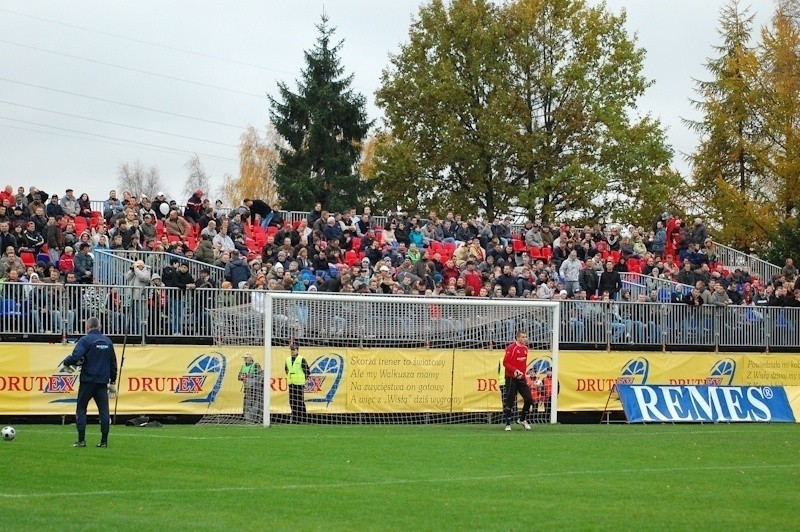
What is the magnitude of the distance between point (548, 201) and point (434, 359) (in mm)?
29079

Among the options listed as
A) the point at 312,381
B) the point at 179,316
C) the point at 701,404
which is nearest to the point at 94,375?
the point at 179,316

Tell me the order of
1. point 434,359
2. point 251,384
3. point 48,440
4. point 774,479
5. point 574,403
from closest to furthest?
point 774,479, point 48,440, point 251,384, point 434,359, point 574,403

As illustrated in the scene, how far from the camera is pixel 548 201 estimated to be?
186ft

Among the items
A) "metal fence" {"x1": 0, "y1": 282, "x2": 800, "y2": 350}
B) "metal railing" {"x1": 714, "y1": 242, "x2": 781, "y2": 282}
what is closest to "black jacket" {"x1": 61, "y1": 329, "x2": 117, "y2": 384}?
"metal fence" {"x1": 0, "y1": 282, "x2": 800, "y2": 350}

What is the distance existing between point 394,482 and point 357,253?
20717mm

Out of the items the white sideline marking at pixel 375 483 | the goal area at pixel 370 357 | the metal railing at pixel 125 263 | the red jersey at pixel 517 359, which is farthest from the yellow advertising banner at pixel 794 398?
the metal railing at pixel 125 263

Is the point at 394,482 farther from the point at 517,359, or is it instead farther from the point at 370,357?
the point at 370,357

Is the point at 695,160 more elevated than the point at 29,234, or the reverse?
the point at 695,160

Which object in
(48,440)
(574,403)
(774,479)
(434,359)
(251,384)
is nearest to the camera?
(774,479)

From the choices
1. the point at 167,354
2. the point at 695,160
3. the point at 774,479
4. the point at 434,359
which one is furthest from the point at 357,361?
the point at 695,160

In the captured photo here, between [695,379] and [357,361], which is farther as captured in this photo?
[695,379]

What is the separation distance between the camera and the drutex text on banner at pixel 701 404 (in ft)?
94.6

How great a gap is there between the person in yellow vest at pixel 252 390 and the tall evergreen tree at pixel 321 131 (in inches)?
1131

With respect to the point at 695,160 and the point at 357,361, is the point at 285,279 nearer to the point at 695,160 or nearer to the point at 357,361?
the point at 357,361
